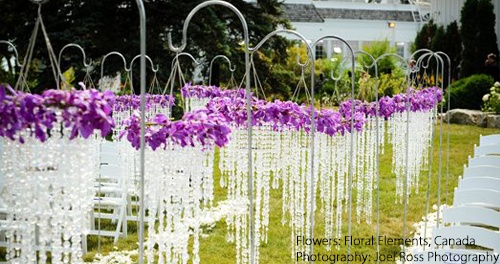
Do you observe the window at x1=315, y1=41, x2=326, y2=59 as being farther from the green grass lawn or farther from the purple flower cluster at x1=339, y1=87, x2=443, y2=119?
the purple flower cluster at x1=339, y1=87, x2=443, y2=119

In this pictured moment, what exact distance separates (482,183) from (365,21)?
1968cm

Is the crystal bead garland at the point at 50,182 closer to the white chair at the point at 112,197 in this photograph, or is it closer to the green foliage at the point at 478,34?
the white chair at the point at 112,197

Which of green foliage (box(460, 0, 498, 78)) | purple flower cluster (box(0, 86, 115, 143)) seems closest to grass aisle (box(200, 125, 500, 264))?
purple flower cluster (box(0, 86, 115, 143))

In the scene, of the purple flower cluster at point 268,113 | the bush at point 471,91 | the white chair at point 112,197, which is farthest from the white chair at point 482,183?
the bush at point 471,91

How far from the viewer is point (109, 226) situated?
6.14 m

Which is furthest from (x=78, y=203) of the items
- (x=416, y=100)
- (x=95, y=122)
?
(x=416, y=100)

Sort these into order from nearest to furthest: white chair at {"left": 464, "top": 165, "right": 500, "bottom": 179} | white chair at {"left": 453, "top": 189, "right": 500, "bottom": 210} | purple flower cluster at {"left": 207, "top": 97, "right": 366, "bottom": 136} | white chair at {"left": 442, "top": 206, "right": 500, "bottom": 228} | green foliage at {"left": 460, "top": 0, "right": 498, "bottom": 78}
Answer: white chair at {"left": 442, "top": 206, "right": 500, "bottom": 228}
white chair at {"left": 453, "top": 189, "right": 500, "bottom": 210}
purple flower cluster at {"left": 207, "top": 97, "right": 366, "bottom": 136}
white chair at {"left": 464, "top": 165, "right": 500, "bottom": 179}
green foliage at {"left": 460, "top": 0, "right": 498, "bottom": 78}

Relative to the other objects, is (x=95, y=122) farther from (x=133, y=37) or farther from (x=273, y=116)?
(x=133, y=37)

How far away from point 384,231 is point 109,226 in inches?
125

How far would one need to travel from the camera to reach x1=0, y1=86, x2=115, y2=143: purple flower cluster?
Answer: 2.11 metres

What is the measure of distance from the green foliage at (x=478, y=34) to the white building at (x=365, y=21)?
23.8ft

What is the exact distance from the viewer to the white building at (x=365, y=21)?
74.3ft

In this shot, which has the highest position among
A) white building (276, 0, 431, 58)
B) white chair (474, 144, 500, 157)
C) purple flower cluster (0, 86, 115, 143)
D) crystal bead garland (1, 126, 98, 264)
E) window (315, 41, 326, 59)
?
white building (276, 0, 431, 58)

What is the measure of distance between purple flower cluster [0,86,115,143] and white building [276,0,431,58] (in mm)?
20897
